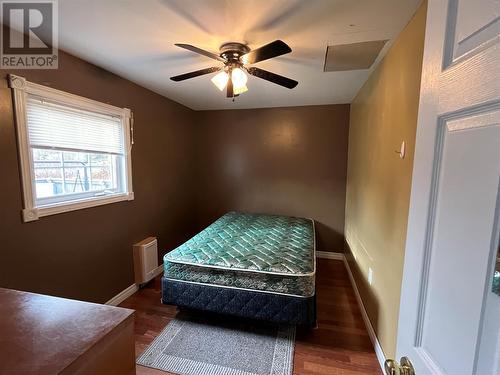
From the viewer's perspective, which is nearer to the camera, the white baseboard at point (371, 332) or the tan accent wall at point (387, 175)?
the tan accent wall at point (387, 175)

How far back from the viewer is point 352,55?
6.56 ft

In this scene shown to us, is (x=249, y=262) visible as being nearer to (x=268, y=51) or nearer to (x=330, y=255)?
(x=268, y=51)

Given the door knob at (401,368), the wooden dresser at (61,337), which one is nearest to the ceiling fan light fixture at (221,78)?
the wooden dresser at (61,337)

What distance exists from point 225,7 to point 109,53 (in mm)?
1158

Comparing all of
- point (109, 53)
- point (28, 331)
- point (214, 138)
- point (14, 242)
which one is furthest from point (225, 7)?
point (214, 138)

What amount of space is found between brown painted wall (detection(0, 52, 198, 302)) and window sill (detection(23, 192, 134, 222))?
0.15 feet

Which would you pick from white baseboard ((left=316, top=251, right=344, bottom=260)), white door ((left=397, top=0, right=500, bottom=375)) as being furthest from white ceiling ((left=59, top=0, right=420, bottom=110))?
white baseboard ((left=316, top=251, right=344, bottom=260))

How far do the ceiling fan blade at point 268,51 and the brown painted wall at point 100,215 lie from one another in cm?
151

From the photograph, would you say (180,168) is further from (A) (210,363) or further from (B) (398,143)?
(B) (398,143)

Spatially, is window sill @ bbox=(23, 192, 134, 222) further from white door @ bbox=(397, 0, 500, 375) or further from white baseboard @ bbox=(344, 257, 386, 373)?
white baseboard @ bbox=(344, 257, 386, 373)

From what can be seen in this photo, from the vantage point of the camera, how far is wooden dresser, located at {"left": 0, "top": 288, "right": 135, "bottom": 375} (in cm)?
62

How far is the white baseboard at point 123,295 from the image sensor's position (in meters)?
2.53

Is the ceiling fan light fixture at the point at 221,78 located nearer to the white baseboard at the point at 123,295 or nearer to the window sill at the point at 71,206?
the window sill at the point at 71,206

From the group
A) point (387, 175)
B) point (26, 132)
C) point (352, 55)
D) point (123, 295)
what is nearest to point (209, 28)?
point (352, 55)
